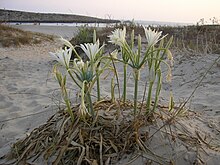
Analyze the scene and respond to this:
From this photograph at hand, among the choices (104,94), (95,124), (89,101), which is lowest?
(104,94)

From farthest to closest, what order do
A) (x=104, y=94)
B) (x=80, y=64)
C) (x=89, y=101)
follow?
(x=104, y=94) < (x=89, y=101) < (x=80, y=64)

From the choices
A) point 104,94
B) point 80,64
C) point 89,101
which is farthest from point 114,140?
point 104,94

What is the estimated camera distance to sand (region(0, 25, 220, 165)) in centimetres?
230

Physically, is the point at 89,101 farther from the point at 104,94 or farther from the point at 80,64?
the point at 104,94

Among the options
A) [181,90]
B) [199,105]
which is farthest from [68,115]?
[181,90]

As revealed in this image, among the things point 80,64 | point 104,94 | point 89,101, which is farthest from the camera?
point 104,94

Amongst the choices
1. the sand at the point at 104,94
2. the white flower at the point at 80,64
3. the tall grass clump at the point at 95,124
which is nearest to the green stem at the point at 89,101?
the tall grass clump at the point at 95,124

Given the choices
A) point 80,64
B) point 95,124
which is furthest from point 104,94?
point 80,64

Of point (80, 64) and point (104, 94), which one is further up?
point (80, 64)

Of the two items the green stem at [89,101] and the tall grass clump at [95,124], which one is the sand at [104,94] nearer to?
the tall grass clump at [95,124]

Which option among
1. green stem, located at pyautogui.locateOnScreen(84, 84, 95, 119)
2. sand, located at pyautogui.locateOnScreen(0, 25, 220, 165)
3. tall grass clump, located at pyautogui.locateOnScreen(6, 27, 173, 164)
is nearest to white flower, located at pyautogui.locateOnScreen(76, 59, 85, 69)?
tall grass clump, located at pyautogui.locateOnScreen(6, 27, 173, 164)

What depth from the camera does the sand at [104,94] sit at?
2.30 metres

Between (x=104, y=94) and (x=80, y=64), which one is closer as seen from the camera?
(x=80, y=64)

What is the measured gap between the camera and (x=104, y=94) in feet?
12.9
